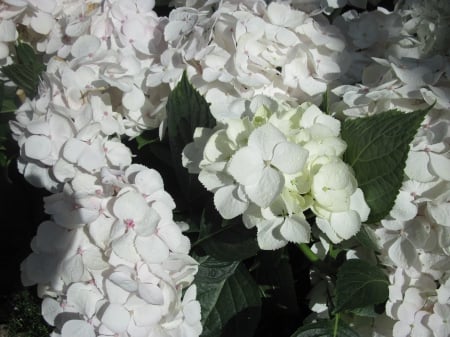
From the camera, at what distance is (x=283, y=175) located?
0.72 meters

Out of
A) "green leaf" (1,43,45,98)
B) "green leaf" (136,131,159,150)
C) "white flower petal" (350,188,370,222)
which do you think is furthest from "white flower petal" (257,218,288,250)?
"green leaf" (1,43,45,98)

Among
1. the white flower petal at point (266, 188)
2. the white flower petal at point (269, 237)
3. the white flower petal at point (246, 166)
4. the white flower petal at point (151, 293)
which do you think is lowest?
the white flower petal at point (151, 293)

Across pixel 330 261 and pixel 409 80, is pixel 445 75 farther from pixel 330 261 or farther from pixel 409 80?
pixel 330 261

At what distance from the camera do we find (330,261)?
972mm

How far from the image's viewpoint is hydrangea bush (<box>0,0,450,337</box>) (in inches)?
29.7

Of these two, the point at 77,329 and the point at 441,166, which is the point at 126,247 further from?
the point at 441,166

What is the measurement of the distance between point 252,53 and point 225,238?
28 cm

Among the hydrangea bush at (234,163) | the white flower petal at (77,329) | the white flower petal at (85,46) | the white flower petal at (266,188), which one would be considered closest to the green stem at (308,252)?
the hydrangea bush at (234,163)

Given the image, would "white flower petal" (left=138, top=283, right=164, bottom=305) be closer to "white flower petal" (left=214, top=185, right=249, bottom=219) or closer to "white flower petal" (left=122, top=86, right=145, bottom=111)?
"white flower petal" (left=214, top=185, right=249, bottom=219)

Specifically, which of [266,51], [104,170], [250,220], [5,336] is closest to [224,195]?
[250,220]

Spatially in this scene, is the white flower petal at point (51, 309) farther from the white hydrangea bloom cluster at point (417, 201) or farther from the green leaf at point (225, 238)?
the white hydrangea bloom cluster at point (417, 201)

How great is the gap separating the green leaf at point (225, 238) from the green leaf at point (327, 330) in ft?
0.44

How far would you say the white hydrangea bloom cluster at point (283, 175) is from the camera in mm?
718

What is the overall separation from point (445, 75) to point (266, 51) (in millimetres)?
264
